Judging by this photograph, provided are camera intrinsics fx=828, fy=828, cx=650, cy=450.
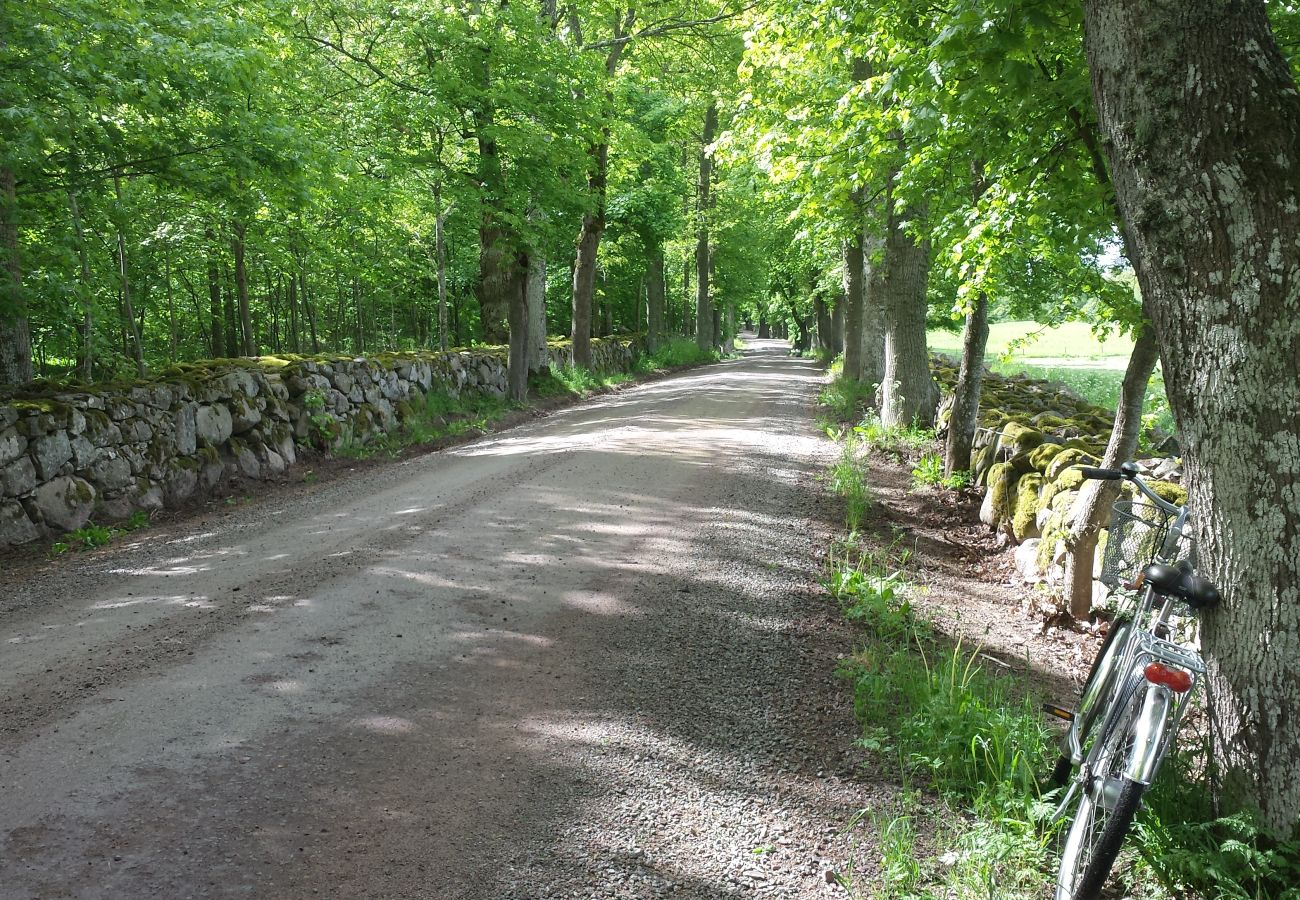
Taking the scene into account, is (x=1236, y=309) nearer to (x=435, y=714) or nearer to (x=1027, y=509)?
(x=435, y=714)

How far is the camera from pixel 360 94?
A: 15383 mm

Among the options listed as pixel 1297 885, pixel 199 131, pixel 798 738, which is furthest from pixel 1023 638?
pixel 199 131

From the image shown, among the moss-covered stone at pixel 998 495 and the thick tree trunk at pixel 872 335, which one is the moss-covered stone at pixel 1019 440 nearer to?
the moss-covered stone at pixel 998 495

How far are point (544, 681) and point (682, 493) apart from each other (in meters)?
4.49

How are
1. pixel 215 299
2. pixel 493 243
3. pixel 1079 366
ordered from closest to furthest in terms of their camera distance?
pixel 493 243
pixel 215 299
pixel 1079 366

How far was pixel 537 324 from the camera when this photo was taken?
1988 centimetres

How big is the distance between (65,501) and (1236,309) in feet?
29.7

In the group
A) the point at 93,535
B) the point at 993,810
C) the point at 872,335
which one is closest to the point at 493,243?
the point at 872,335

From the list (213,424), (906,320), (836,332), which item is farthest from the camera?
(836,332)

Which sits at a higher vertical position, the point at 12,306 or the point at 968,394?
the point at 12,306

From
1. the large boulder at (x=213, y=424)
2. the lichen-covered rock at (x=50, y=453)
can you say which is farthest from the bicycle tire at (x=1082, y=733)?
the large boulder at (x=213, y=424)

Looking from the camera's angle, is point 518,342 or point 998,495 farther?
point 518,342

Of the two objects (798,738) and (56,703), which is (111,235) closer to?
(56,703)

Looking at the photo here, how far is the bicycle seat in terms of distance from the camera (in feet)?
9.45
